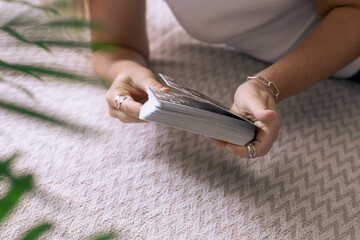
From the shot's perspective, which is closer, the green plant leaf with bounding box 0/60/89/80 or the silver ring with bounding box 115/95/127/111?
the green plant leaf with bounding box 0/60/89/80

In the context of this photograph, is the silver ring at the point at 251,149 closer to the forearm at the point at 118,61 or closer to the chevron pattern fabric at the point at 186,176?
the chevron pattern fabric at the point at 186,176

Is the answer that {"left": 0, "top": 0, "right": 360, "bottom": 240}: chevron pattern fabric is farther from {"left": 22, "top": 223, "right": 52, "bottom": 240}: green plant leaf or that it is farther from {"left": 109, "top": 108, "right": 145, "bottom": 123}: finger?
{"left": 22, "top": 223, "right": 52, "bottom": 240}: green plant leaf

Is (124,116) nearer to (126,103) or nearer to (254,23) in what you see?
(126,103)

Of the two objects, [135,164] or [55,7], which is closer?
[55,7]

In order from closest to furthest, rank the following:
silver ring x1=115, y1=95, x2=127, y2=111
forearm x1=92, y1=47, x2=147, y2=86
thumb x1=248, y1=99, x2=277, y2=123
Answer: thumb x1=248, y1=99, x2=277, y2=123 → silver ring x1=115, y1=95, x2=127, y2=111 → forearm x1=92, y1=47, x2=147, y2=86

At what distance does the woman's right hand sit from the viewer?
2.51 ft

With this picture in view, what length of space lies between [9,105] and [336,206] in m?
0.62

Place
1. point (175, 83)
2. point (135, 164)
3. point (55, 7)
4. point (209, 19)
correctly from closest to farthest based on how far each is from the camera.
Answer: point (55, 7)
point (175, 83)
point (135, 164)
point (209, 19)

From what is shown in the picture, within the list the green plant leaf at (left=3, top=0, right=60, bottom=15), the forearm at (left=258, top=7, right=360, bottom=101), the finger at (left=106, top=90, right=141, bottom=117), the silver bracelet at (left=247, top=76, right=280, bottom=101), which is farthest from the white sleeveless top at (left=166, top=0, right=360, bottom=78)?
the green plant leaf at (left=3, top=0, right=60, bottom=15)

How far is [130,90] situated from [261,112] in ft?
0.94

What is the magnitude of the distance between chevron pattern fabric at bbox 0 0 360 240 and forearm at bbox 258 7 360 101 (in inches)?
4.3

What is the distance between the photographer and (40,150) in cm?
84

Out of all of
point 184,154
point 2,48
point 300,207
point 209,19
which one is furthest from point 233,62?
point 2,48

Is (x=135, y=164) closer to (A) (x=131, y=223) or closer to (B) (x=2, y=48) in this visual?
(A) (x=131, y=223)
